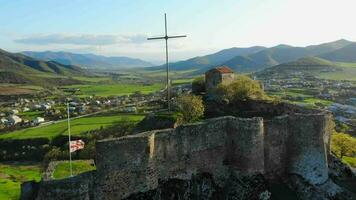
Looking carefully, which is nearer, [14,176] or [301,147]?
[301,147]

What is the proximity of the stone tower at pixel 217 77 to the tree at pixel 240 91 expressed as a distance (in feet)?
15.3

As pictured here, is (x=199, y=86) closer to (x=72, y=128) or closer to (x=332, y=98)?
(x=72, y=128)

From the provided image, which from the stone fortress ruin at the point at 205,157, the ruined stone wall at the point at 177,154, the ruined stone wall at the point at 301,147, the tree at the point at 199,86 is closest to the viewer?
the stone fortress ruin at the point at 205,157

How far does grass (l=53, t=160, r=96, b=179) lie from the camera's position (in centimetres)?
3088

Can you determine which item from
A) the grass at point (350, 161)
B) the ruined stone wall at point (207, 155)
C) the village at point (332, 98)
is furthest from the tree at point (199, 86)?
the village at point (332, 98)

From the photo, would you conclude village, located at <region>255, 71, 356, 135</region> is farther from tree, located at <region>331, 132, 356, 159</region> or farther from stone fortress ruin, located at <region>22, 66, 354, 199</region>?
stone fortress ruin, located at <region>22, 66, 354, 199</region>

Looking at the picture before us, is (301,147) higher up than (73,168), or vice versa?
(301,147)

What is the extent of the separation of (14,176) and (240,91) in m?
42.9

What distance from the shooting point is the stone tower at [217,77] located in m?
60.1

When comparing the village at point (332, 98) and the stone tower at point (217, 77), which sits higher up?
the stone tower at point (217, 77)

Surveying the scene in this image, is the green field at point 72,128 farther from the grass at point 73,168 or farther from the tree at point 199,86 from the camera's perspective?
the grass at point 73,168

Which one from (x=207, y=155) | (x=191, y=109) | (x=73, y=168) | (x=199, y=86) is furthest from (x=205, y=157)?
(x=199, y=86)

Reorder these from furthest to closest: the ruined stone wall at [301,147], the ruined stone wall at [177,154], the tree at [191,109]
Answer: the tree at [191,109], the ruined stone wall at [301,147], the ruined stone wall at [177,154]

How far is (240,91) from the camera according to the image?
2040 inches
